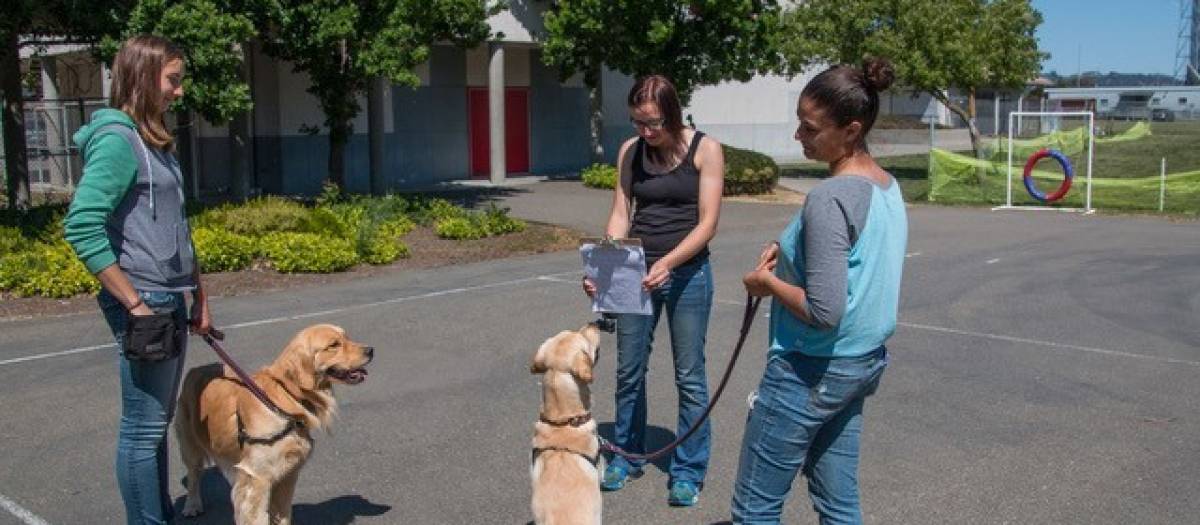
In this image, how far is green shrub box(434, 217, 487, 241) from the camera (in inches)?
588

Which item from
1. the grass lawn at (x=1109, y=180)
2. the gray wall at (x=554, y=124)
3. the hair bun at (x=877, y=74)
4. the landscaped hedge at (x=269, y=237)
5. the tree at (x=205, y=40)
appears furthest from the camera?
the gray wall at (x=554, y=124)

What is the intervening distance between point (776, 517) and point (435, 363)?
498 centimetres

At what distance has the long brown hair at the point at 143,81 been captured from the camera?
3613mm

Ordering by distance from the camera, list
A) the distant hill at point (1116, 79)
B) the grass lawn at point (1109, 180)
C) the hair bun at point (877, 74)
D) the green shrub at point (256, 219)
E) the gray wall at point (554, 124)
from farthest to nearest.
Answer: the distant hill at point (1116, 79) → the gray wall at point (554, 124) → the grass lawn at point (1109, 180) → the green shrub at point (256, 219) → the hair bun at point (877, 74)

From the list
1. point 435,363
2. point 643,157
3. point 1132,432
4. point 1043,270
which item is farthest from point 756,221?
point 643,157

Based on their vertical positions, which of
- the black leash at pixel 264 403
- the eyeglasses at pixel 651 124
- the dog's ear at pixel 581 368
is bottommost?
the black leash at pixel 264 403

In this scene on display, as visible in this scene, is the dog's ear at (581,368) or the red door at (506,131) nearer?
the dog's ear at (581,368)

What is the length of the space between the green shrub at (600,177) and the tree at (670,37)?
242 centimetres

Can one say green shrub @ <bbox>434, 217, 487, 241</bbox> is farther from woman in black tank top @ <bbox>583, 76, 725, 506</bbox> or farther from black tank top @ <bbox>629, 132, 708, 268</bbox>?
A: black tank top @ <bbox>629, 132, 708, 268</bbox>

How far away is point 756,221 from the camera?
18.4 meters

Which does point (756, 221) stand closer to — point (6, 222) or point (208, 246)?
point (208, 246)

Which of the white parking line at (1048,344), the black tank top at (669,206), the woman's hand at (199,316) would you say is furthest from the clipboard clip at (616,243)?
the white parking line at (1048,344)

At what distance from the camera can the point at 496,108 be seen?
25.2m

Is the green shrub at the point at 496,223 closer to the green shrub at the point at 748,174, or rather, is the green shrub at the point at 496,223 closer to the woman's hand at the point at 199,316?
the green shrub at the point at 748,174
